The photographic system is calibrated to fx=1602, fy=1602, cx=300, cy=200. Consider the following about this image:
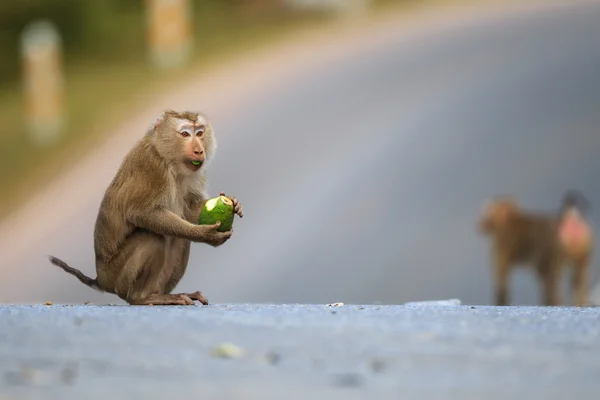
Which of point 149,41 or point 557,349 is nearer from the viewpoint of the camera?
point 557,349

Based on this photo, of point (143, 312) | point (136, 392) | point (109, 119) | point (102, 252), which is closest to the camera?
point (136, 392)

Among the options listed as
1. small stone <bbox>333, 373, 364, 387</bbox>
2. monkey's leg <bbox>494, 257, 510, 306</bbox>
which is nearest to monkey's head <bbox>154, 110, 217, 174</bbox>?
small stone <bbox>333, 373, 364, 387</bbox>

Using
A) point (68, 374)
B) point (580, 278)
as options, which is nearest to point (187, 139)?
point (68, 374)

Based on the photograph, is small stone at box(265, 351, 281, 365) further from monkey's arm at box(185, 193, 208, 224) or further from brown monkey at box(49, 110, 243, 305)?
monkey's arm at box(185, 193, 208, 224)

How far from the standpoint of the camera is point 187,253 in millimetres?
8477

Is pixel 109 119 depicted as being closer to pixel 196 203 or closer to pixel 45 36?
pixel 45 36

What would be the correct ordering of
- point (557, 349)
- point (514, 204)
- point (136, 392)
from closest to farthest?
point (136, 392), point (557, 349), point (514, 204)

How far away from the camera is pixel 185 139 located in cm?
850

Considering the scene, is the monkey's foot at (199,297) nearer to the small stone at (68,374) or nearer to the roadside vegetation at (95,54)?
the small stone at (68,374)

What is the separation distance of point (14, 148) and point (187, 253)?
537 inches

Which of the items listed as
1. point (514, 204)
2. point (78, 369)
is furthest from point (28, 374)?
point (514, 204)

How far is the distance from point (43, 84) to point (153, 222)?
47.6ft

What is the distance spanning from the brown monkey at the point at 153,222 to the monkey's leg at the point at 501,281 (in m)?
10.1

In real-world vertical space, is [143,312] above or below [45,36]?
below
